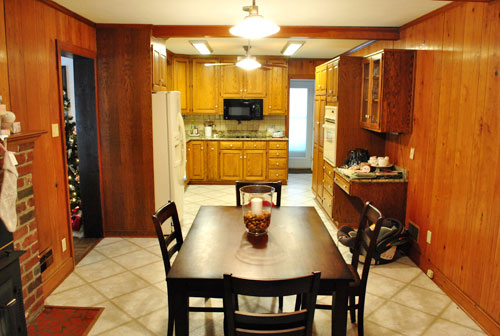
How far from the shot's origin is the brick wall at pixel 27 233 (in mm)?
2656

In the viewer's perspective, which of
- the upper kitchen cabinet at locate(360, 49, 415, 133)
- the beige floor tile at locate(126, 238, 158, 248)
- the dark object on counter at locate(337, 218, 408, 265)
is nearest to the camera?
the dark object on counter at locate(337, 218, 408, 265)

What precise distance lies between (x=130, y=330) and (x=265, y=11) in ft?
10.1

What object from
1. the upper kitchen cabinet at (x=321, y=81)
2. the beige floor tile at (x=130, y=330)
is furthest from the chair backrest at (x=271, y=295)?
the upper kitchen cabinet at (x=321, y=81)

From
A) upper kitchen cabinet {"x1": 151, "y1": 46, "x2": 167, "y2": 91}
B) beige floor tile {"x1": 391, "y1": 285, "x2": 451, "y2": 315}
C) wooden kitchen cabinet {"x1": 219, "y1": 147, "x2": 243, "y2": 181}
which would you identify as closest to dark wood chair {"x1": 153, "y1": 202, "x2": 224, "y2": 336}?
beige floor tile {"x1": 391, "y1": 285, "x2": 451, "y2": 315}

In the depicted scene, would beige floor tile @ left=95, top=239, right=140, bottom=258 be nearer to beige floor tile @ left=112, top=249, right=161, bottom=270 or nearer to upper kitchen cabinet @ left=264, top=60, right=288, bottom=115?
beige floor tile @ left=112, top=249, right=161, bottom=270

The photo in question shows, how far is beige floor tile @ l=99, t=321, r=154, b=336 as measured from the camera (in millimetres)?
2715

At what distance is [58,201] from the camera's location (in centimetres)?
352

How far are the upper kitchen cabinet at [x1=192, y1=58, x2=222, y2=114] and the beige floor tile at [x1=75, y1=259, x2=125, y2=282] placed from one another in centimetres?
419

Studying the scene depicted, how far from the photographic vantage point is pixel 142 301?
10.4ft

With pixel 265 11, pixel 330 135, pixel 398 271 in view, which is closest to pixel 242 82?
pixel 330 135

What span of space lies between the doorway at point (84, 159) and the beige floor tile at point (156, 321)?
150cm

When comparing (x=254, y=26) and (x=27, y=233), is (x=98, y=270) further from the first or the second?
(x=254, y=26)

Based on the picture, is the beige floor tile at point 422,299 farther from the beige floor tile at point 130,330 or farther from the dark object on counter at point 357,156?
the beige floor tile at point 130,330

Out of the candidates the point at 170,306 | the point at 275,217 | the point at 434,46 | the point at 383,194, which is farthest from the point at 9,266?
the point at 434,46
